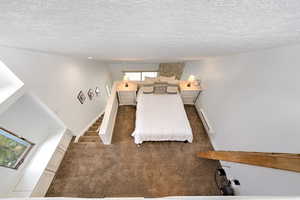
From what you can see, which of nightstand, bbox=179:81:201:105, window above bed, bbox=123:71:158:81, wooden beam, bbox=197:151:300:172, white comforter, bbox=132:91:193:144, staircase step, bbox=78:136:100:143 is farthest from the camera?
window above bed, bbox=123:71:158:81

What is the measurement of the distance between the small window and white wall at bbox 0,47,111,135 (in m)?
0.71

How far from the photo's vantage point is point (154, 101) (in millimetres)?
3535

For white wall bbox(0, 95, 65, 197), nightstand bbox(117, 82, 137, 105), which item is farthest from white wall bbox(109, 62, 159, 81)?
white wall bbox(0, 95, 65, 197)

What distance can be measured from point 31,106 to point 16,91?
1.80 feet

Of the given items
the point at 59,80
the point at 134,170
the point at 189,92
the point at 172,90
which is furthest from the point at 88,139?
the point at 189,92

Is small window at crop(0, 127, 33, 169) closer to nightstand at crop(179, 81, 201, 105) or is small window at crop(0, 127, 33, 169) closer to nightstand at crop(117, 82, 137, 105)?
nightstand at crop(117, 82, 137, 105)

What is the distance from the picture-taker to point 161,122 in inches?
116

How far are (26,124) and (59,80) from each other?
1071mm

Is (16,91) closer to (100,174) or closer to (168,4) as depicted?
(100,174)

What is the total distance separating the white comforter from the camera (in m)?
2.79

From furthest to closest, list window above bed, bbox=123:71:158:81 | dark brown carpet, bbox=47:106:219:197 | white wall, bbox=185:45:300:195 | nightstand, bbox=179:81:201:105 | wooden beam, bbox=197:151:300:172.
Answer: window above bed, bbox=123:71:158:81
nightstand, bbox=179:81:201:105
dark brown carpet, bbox=47:106:219:197
white wall, bbox=185:45:300:195
wooden beam, bbox=197:151:300:172

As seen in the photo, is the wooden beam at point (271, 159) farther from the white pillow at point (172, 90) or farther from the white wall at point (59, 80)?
the white wall at point (59, 80)

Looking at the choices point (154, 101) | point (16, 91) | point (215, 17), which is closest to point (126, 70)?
point (154, 101)

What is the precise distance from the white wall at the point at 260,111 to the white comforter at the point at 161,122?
87cm
